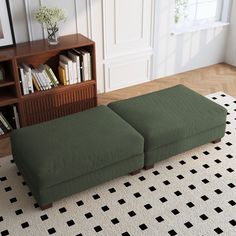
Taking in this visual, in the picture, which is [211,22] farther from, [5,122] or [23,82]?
[5,122]

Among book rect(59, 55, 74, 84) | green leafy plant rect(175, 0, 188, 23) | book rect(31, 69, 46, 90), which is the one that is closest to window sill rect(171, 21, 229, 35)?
green leafy plant rect(175, 0, 188, 23)

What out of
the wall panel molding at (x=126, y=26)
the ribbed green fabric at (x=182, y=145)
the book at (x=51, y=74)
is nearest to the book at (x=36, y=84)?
the book at (x=51, y=74)

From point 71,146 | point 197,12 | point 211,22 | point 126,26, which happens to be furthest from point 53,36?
point 211,22

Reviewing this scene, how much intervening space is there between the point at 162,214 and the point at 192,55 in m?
2.87

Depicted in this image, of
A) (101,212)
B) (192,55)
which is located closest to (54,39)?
(101,212)

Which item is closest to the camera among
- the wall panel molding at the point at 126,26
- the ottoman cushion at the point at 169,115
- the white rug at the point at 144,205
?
the white rug at the point at 144,205

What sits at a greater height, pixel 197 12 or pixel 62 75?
pixel 197 12

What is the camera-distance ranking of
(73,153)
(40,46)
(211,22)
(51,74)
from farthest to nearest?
(211,22)
(51,74)
(40,46)
(73,153)

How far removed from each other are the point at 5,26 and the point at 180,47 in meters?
2.30

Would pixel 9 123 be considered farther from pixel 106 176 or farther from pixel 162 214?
pixel 162 214

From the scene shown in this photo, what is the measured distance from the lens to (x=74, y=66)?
3930mm

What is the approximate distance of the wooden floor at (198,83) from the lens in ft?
15.2

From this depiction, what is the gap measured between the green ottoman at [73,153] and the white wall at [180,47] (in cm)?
183

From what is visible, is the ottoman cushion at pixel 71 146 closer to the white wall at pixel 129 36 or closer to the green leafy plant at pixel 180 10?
the white wall at pixel 129 36
